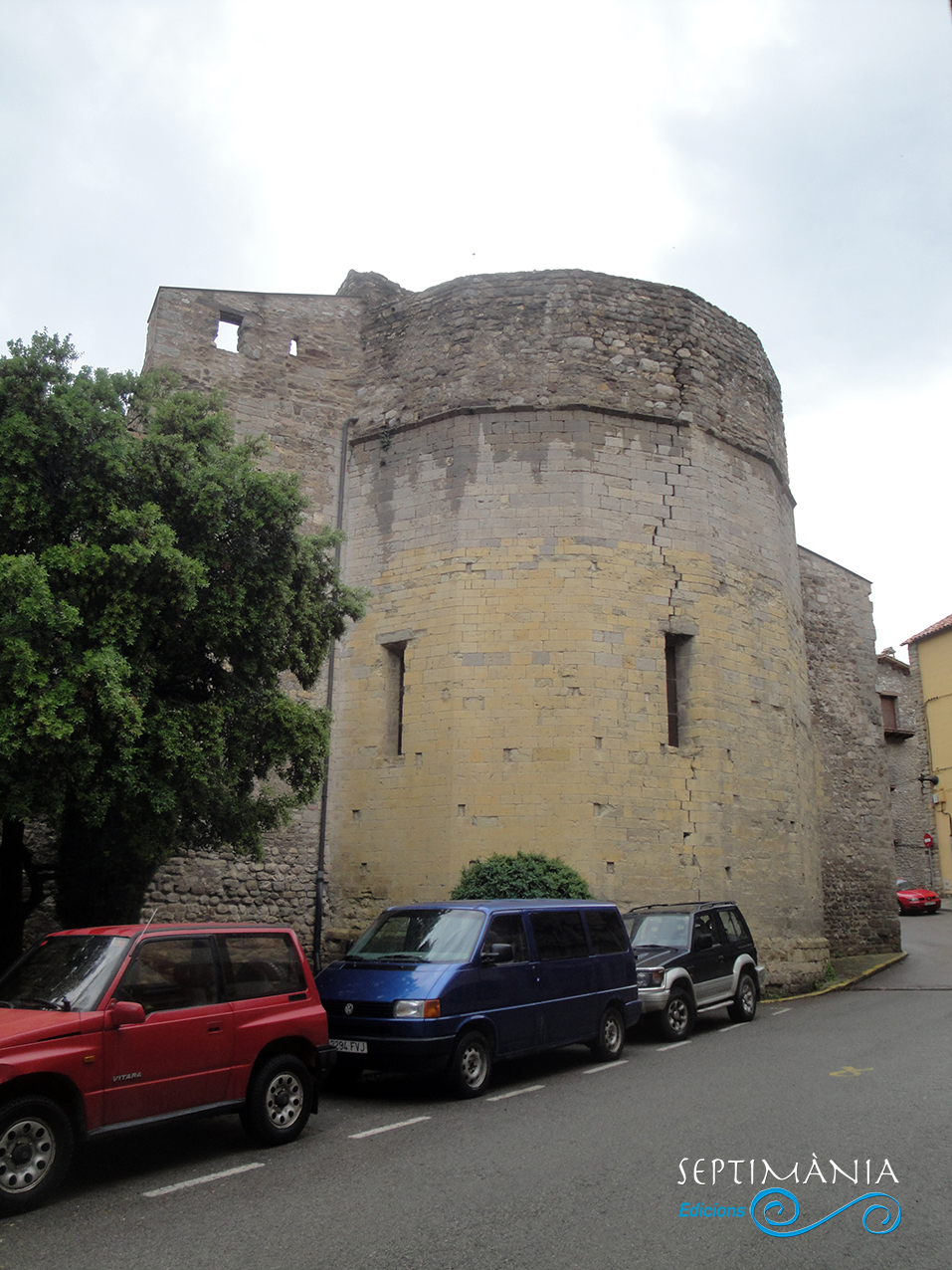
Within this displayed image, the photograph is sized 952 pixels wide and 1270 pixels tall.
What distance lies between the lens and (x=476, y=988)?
25.2 ft

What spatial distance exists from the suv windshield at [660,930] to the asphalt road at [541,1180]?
109 inches

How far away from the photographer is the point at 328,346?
1691cm

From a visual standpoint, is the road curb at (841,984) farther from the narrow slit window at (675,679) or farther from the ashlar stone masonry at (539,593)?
the narrow slit window at (675,679)

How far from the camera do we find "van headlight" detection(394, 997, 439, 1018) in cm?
724

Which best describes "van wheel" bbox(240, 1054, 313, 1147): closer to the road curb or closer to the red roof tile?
the road curb

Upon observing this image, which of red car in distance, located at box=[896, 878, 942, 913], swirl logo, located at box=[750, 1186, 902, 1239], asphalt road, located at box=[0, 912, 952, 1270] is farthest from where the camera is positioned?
red car in distance, located at box=[896, 878, 942, 913]

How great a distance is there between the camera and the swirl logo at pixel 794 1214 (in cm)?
456

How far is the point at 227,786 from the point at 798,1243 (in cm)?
667

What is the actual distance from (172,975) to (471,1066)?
2.77m

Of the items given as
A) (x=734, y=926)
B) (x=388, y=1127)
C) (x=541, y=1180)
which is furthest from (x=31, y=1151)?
(x=734, y=926)

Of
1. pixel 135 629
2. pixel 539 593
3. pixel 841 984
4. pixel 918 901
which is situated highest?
pixel 539 593

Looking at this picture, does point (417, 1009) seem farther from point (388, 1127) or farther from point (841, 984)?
point (841, 984)

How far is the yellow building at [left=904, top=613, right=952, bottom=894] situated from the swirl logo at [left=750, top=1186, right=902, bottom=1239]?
35.5 meters

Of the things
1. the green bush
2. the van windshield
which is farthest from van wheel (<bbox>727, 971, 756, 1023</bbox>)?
the van windshield
